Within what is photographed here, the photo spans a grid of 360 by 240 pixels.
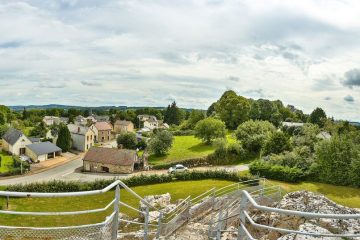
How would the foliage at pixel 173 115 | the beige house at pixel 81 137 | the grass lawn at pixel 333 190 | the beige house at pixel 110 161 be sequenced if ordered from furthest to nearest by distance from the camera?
the foliage at pixel 173 115, the beige house at pixel 81 137, the beige house at pixel 110 161, the grass lawn at pixel 333 190

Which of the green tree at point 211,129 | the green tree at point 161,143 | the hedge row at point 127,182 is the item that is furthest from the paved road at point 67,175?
the green tree at point 211,129

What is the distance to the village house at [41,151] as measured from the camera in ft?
177

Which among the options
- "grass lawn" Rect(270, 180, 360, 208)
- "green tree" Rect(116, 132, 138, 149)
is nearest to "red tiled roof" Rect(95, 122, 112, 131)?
"green tree" Rect(116, 132, 138, 149)

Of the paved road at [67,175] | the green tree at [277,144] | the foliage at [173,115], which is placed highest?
the foliage at [173,115]

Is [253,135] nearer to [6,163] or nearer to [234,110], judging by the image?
[234,110]

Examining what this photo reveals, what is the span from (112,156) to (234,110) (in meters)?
36.3

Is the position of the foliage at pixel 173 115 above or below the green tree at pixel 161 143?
above

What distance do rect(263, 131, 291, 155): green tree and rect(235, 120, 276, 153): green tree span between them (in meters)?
4.19

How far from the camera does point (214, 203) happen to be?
16141mm

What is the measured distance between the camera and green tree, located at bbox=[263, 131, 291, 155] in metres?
45.0

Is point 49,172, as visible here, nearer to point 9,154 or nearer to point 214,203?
point 9,154

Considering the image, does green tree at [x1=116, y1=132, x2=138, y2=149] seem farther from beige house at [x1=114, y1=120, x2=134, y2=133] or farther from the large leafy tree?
beige house at [x1=114, y1=120, x2=134, y2=133]

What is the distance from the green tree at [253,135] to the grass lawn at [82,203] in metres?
15.7

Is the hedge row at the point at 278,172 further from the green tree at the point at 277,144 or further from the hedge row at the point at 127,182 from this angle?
the green tree at the point at 277,144
